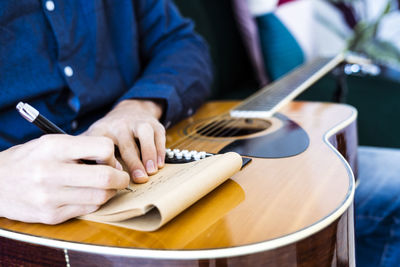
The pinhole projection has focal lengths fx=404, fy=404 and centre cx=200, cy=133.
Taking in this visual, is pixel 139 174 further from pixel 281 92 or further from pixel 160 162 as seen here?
pixel 281 92

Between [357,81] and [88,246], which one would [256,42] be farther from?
[88,246]

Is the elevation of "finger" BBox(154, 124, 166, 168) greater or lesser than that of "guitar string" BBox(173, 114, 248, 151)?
greater

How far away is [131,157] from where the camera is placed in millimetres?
597

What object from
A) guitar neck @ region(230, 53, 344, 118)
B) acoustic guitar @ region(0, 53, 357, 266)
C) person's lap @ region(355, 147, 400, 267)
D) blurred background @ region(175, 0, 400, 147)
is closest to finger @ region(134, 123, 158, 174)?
acoustic guitar @ region(0, 53, 357, 266)

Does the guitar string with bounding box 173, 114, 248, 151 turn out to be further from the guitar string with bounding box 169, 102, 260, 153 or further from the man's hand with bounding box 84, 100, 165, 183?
the man's hand with bounding box 84, 100, 165, 183

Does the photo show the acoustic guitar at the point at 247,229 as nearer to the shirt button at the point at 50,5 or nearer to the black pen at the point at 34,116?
the black pen at the point at 34,116

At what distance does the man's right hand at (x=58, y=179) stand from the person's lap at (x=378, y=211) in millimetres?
578

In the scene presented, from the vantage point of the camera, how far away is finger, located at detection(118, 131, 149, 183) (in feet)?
1.83

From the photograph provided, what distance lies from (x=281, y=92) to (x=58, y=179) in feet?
2.30

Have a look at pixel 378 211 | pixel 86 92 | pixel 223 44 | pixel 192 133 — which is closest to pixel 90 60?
pixel 86 92

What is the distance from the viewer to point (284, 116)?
907mm

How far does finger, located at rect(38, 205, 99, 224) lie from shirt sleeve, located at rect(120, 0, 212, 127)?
369mm

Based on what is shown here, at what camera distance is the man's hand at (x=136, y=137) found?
1.92 ft

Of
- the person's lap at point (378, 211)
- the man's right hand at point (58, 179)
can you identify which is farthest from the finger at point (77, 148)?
the person's lap at point (378, 211)
